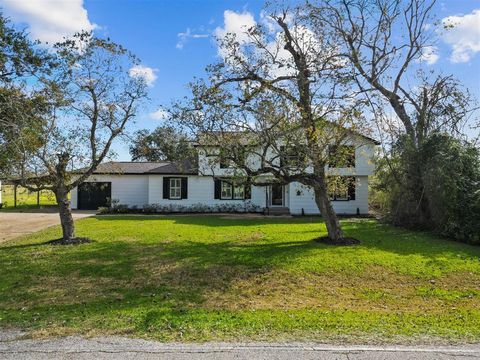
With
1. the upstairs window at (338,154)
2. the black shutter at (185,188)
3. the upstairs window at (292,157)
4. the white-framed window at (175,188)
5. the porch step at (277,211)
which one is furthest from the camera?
the white-framed window at (175,188)

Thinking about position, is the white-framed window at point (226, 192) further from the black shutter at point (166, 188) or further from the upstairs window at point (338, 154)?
the upstairs window at point (338, 154)

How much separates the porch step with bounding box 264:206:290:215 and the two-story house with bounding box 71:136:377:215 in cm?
7

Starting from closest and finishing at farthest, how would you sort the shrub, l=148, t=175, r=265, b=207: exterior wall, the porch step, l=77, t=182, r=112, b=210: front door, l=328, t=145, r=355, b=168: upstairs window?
l=328, t=145, r=355, b=168: upstairs window < the porch step < the shrub < l=148, t=175, r=265, b=207: exterior wall < l=77, t=182, r=112, b=210: front door

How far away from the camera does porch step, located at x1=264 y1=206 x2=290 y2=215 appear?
26783mm

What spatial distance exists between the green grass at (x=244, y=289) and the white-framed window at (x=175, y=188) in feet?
47.2

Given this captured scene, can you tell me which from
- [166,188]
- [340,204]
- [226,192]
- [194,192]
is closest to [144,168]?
[166,188]

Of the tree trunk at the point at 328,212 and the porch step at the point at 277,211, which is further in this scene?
the porch step at the point at 277,211

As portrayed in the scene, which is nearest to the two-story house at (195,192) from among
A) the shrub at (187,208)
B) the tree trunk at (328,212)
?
the shrub at (187,208)

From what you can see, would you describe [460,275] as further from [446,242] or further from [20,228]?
[20,228]

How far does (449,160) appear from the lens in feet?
53.7

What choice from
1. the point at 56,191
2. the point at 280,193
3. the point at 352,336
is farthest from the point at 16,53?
the point at 280,193

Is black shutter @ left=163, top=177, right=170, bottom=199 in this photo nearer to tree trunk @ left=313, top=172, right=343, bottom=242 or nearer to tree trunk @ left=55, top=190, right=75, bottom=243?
tree trunk @ left=55, top=190, right=75, bottom=243

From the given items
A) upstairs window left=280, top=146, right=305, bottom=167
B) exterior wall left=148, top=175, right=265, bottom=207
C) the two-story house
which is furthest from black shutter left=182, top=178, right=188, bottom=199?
upstairs window left=280, top=146, right=305, bottom=167

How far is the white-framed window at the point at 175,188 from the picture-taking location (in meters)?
28.8
